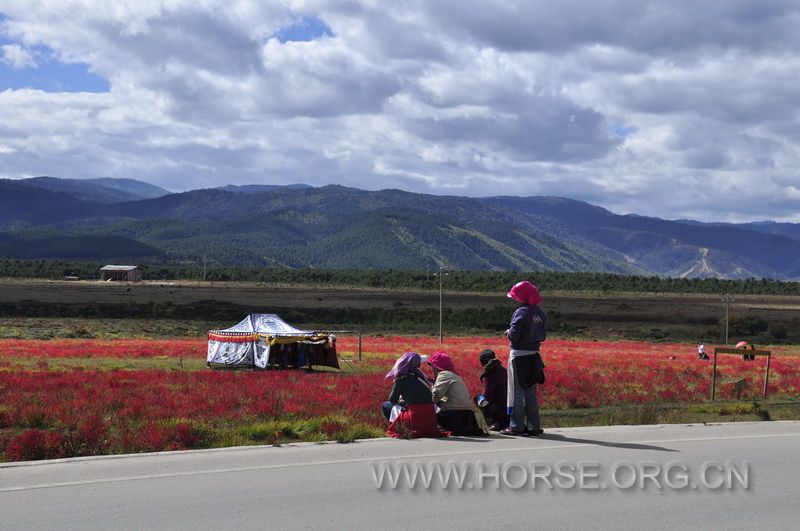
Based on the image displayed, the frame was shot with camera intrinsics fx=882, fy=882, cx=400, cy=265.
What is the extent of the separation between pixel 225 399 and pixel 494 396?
6.18 metres

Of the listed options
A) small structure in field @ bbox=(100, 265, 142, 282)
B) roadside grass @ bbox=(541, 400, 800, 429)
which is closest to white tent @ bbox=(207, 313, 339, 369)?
roadside grass @ bbox=(541, 400, 800, 429)

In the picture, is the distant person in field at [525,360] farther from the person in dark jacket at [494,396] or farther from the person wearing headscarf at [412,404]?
the person wearing headscarf at [412,404]

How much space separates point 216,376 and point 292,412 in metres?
8.91

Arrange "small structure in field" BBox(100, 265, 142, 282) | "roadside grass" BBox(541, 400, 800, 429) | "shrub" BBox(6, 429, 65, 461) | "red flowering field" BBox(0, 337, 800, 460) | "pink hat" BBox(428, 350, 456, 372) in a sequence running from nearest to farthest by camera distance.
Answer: "shrub" BBox(6, 429, 65, 461) → "red flowering field" BBox(0, 337, 800, 460) → "pink hat" BBox(428, 350, 456, 372) → "roadside grass" BBox(541, 400, 800, 429) → "small structure in field" BBox(100, 265, 142, 282)

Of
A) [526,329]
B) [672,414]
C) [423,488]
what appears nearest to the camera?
[423,488]

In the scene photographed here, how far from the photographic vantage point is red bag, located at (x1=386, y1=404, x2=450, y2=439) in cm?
1248

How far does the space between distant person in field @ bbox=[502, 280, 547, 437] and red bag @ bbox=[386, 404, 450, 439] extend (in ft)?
3.91

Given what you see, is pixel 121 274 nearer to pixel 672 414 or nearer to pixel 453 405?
pixel 672 414

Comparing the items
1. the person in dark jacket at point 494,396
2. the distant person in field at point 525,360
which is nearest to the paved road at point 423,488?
→ the distant person in field at point 525,360

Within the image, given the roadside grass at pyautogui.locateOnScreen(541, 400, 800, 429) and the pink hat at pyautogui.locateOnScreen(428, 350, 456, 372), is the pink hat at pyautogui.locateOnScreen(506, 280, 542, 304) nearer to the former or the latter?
the pink hat at pyautogui.locateOnScreen(428, 350, 456, 372)

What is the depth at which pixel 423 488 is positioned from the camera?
9.25 metres

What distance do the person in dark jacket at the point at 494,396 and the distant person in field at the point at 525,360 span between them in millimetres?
436

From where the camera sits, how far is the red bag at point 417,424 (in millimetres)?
12484

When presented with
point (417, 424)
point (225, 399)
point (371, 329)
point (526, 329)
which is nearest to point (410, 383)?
point (417, 424)
